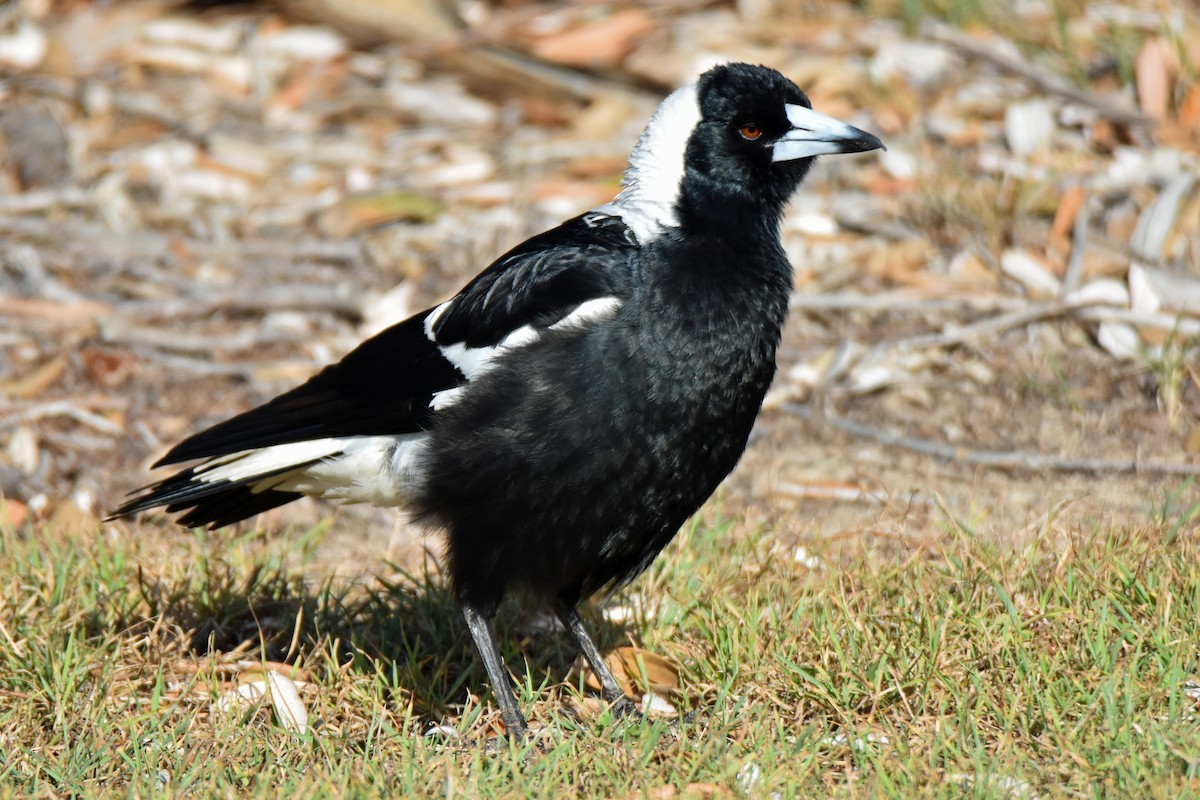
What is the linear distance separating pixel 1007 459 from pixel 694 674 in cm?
122

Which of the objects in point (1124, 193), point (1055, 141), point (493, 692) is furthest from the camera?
point (1055, 141)

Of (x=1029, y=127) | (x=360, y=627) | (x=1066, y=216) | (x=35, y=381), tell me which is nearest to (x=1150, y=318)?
(x=1066, y=216)

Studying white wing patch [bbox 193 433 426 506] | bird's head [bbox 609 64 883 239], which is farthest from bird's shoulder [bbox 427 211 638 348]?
white wing patch [bbox 193 433 426 506]

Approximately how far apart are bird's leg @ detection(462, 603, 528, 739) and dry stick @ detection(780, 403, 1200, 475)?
1.40 meters

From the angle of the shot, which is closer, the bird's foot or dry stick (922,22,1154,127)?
the bird's foot

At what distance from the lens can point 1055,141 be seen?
475 centimetres

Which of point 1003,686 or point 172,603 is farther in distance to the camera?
point 172,603

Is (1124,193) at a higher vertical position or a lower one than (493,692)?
higher

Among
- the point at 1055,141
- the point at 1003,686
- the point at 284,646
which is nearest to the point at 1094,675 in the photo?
the point at 1003,686

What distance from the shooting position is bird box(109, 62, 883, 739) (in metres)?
2.52

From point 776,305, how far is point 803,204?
2.17 metres

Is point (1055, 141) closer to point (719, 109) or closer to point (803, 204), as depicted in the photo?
point (803, 204)

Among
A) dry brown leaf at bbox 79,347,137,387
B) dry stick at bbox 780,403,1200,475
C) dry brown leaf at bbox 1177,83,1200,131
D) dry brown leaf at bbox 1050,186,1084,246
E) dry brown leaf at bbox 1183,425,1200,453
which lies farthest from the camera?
dry brown leaf at bbox 1177,83,1200,131

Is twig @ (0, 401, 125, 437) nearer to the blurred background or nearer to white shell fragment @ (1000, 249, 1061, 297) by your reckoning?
the blurred background
